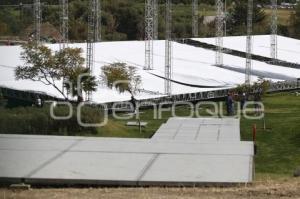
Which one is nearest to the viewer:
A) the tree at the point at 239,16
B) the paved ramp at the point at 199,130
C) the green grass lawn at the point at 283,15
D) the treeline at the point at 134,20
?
the paved ramp at the point at 199,130

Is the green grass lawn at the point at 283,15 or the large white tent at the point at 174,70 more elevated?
the green grass lawn at the point at 283,15

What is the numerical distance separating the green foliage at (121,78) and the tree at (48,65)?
104 centimetres

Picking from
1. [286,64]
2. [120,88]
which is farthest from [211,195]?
[286,64]

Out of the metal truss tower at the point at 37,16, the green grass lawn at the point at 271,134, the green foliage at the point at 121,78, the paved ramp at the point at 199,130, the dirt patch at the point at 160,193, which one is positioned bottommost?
the green grass lawn at the point at 271,134

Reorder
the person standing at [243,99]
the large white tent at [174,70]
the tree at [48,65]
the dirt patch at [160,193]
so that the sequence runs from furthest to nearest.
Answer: the large white tent at [174,70], the tree at [48,65], the person standing at [243,99], the dirt patch at [160,193]

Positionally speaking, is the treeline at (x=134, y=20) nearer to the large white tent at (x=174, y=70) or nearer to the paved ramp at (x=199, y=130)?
the large white tent at (x=174, y=70)

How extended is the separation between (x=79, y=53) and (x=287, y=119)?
26.0ft

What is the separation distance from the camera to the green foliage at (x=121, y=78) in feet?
74.3

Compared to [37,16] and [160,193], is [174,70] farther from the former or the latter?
[160,193]

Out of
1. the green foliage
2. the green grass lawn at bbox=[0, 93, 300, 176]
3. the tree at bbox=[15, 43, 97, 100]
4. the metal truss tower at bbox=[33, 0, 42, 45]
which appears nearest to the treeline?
the metal truss tower at bbox=[33, 0, 42, 45]

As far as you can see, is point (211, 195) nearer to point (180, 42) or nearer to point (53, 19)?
point (180, 42)

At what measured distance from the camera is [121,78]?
2283cm

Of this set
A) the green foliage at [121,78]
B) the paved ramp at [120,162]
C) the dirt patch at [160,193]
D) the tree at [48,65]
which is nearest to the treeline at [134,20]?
the green foliage at [121,78]

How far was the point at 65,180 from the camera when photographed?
18.0ft
